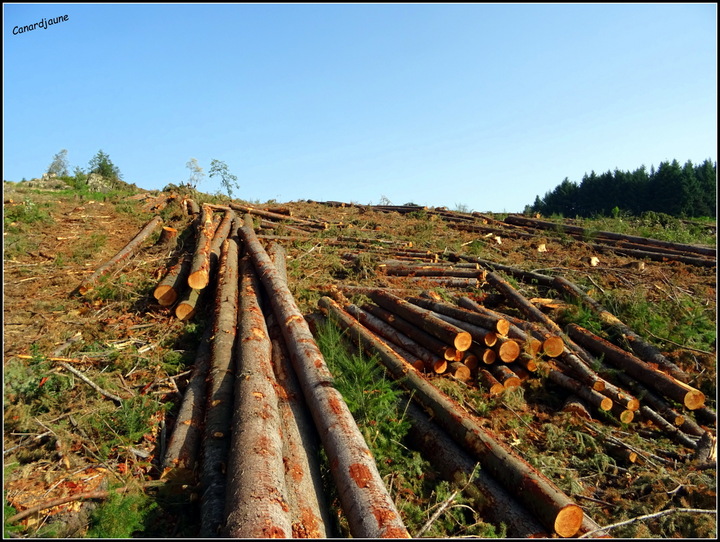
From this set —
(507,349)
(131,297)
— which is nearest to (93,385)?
(131,297)

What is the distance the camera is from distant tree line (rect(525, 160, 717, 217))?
43.6m

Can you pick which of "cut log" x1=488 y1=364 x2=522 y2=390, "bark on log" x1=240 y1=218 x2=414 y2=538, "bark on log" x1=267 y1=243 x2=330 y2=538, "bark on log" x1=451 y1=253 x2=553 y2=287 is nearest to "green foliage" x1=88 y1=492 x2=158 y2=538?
"bark on log" x1=267 y1=243 x2=330 y2=538

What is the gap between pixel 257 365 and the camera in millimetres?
4777

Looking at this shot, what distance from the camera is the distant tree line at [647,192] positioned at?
143 feet

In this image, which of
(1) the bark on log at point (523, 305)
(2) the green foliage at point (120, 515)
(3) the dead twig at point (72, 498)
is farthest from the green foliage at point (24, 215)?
(1) the bark on log at point (523, 305)

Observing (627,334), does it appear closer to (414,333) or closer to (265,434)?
(414,333)

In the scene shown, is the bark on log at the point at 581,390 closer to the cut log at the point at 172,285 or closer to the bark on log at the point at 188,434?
the bark on log at the point at 188,434

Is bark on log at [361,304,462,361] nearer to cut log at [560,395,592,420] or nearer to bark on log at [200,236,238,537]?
cut log at [560,395,592,420]

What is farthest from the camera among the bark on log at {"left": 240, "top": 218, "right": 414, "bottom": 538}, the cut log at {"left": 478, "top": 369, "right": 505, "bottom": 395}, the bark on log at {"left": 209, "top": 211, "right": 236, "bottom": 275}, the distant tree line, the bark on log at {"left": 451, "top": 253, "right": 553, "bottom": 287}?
the distant tree line

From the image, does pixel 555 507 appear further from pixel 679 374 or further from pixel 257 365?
pixel 679 374

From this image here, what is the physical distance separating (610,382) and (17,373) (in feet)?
25.4

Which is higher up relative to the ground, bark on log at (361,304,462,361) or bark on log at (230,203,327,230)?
bark on log at (230,203,327,230)

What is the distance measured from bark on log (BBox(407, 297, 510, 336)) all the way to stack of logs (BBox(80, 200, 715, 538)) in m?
0.02

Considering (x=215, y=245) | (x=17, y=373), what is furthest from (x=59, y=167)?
(x=17, y=373)
